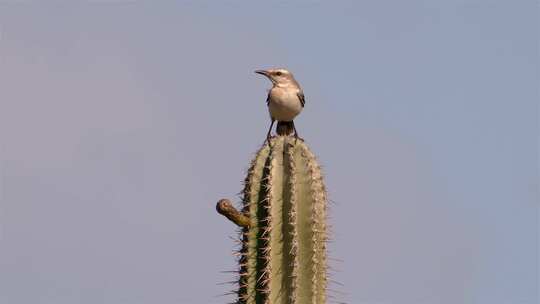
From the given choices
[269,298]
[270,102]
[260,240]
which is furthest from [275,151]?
[270,102]

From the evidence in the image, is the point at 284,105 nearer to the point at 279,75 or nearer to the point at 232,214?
the point at 279,75

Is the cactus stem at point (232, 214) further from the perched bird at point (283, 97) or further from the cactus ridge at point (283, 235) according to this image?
the perched bird at point (283, 97)

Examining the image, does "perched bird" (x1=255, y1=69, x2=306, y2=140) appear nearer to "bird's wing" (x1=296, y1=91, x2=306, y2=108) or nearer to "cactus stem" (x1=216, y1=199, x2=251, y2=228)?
"bird's wing" (x1=296, y1=91, x2=306, y2=108)

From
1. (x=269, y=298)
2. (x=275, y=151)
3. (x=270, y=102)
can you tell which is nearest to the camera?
(x=269, y=298)

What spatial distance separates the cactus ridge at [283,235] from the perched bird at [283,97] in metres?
2.31

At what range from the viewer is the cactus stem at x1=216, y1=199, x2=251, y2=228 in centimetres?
679

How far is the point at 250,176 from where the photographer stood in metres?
6.98

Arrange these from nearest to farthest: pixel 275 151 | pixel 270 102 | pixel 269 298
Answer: pixel 269 298
pixel 275 151
pixel 270 102

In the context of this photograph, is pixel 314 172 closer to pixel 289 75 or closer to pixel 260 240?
pixel 260 240

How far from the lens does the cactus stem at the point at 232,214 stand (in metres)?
6.79

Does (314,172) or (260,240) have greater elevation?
(314,172)

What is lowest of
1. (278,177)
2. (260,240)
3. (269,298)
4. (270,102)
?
(269,298)

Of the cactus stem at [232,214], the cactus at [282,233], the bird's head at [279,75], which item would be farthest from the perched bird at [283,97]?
the cactus stem at [232,214]

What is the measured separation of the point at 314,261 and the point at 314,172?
698mm
